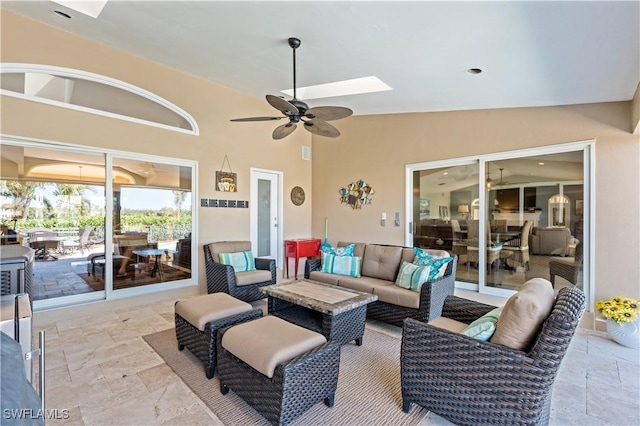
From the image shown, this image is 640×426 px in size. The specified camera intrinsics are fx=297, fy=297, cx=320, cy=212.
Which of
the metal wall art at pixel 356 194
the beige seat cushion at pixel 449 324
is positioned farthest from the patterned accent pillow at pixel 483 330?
the metal wall art at pixel 356 194

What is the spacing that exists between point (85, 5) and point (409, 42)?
342cm

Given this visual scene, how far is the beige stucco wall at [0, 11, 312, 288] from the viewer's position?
3.50 metres

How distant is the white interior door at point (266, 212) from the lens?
597 cm

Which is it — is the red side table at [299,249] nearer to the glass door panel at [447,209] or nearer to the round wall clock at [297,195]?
the round wall clock at [297,195]

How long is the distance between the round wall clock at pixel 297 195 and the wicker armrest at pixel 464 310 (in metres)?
4.39

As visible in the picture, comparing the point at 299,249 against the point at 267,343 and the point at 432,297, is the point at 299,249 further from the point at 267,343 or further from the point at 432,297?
the point at 267,343

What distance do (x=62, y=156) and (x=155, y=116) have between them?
131 cm

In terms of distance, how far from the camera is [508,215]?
436 cm

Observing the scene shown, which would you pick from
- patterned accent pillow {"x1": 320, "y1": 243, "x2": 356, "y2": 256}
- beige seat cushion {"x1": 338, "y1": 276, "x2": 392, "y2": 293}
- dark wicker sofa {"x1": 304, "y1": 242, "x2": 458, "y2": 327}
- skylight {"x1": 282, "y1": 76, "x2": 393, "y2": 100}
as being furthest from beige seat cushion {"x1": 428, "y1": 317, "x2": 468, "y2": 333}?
skylight {"x1": 282, "y1": 76, "x2": 393, "y2": 100}

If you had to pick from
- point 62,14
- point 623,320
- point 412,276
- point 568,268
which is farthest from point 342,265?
point 62,14

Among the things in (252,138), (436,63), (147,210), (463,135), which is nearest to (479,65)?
(436,63)

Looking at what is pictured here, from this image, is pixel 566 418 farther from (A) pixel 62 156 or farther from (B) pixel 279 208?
(A) pixel 62 156

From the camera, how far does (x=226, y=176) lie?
5.36m

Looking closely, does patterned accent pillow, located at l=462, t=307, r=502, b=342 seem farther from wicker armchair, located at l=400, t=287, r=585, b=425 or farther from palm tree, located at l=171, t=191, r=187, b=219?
palm tree, located at l=171, t=191, r=187, b=219
